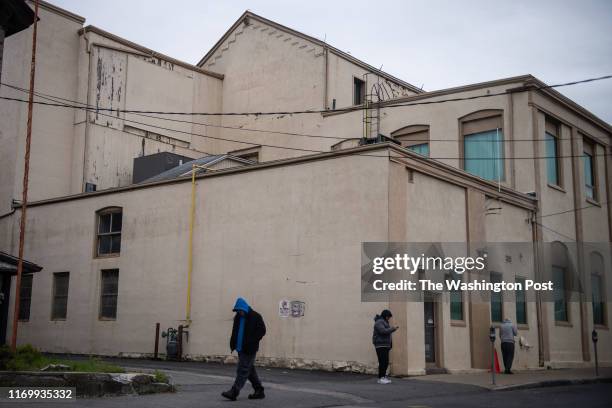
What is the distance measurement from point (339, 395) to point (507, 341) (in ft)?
33.5

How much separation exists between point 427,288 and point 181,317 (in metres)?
7.79

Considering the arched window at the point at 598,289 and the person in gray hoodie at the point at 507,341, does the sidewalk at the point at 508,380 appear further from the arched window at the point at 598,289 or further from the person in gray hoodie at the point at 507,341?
the arched window at the point at 598,289

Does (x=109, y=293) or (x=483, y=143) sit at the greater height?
(x=483, y=143)

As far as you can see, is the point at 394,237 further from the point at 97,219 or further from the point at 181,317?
the point at 97,219

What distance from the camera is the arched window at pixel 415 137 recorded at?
94.7ft

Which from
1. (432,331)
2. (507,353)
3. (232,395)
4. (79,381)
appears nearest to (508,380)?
(432,331)

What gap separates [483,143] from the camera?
90.6ft

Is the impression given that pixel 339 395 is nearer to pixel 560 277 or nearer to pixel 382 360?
pixel 382 360

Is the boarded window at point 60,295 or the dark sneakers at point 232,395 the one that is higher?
the boarded window at point 60,295

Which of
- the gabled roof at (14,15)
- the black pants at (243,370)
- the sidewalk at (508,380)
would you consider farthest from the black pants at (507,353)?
the gabled roof at (14,15)

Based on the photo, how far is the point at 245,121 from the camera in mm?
35500

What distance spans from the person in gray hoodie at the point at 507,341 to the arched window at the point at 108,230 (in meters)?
12.9

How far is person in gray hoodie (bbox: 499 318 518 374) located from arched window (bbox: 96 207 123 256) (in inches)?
509

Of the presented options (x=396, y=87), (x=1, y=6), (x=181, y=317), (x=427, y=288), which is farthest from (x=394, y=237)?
(x=396, y=87)
